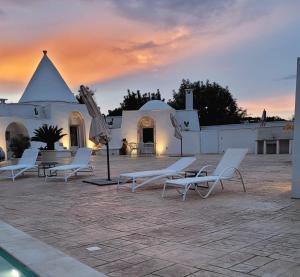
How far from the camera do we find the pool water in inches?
130

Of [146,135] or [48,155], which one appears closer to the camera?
[48,155]

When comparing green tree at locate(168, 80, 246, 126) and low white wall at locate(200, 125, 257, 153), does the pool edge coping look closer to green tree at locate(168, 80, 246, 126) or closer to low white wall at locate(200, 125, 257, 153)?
low white wall at locate(200, 125, 257, 153)

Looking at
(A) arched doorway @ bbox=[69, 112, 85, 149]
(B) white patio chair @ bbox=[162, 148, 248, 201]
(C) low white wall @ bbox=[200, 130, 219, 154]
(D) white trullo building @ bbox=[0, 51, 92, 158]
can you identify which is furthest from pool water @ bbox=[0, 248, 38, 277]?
(A) arched doorway @ bbox=[69, 112, 85, 149]

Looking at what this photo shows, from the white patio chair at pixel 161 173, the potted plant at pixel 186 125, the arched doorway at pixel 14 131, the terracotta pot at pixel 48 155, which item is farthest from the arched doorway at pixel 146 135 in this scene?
the white patio chair at pixel 161 173

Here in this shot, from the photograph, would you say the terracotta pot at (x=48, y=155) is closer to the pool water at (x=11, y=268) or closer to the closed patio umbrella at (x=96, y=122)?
the closed patio umbrella at (x=96, y=122)

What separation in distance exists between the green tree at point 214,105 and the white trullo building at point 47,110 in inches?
760

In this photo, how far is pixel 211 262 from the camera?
131 inches

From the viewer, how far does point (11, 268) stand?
3.54 m

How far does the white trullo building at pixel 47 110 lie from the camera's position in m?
24.9

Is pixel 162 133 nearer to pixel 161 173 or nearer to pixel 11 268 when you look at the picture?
pixel 161 173

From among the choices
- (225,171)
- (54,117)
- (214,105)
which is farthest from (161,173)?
(214,105)

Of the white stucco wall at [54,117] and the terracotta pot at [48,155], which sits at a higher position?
the white stucco wall at [54,117]

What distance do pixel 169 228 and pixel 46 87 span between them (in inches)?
1023

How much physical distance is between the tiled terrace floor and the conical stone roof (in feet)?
69.7
